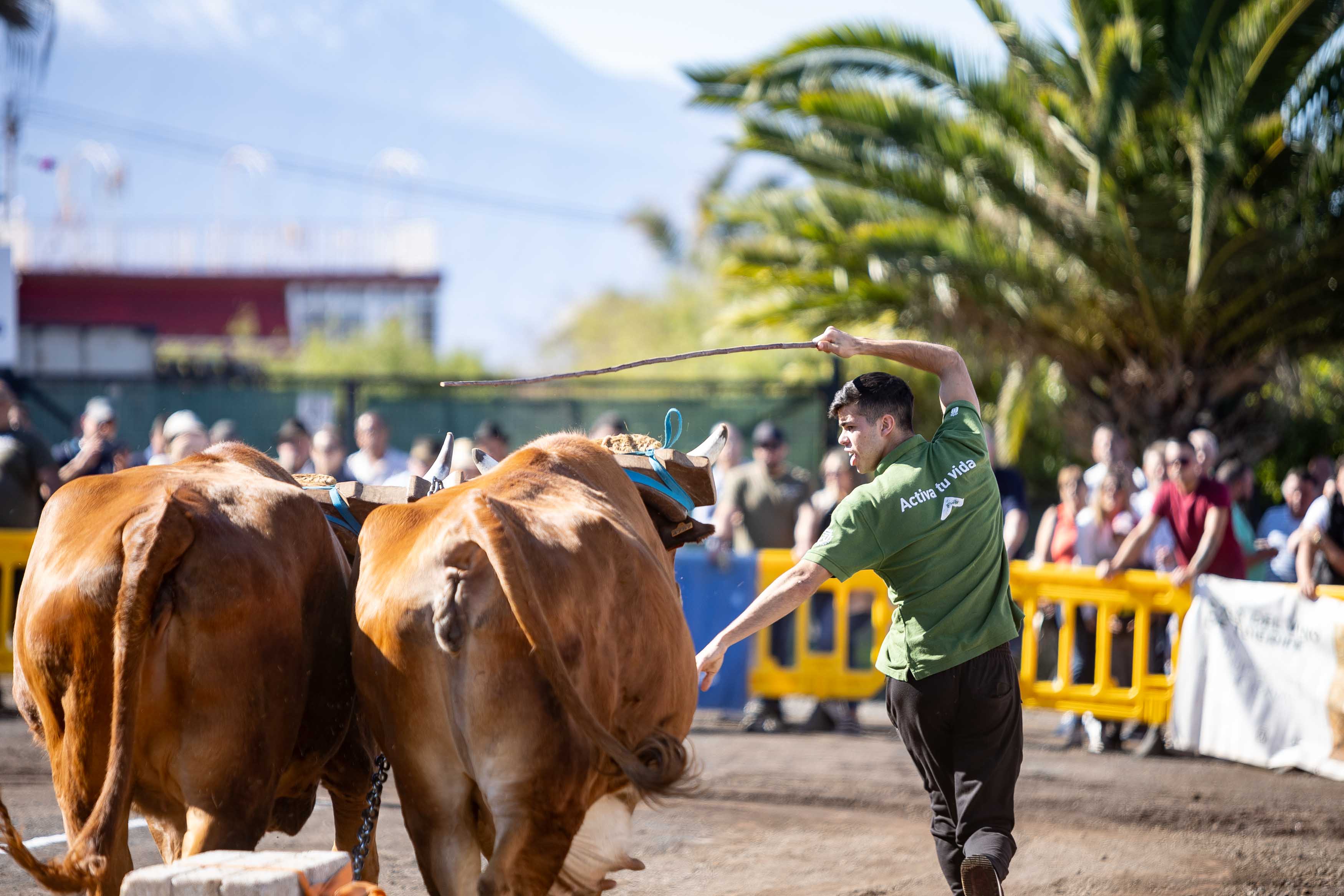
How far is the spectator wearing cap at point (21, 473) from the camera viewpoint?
30.8ft

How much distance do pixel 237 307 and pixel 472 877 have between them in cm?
3583

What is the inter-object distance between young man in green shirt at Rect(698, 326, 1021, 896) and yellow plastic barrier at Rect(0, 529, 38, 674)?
7.19 meters

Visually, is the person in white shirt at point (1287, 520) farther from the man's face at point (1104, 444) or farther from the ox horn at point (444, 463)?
the ox horn at point (444, 463)

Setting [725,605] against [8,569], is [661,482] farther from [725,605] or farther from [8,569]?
[8,569]

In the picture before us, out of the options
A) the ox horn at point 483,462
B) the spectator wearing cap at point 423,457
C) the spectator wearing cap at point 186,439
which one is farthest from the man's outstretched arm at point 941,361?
the spectator wearing cap at point 423,457

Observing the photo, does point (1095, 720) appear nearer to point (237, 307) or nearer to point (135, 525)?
point (135, 525)

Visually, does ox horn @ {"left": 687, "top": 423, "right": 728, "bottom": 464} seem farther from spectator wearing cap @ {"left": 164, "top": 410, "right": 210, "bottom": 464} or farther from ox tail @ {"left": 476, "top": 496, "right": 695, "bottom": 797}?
spectator wearing cap @ {"left": 164, "top": 410, "right": 210, "bottom": 464}

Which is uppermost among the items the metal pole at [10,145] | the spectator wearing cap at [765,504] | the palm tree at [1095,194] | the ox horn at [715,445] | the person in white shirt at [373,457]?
the metal pole at [10,145]

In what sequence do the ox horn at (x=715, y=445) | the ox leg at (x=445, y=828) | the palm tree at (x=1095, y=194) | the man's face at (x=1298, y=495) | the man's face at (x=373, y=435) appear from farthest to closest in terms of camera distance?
1. the palm tree at (x=1095, y=194)
2. the man's face at (x=1298, y=495)
3. the man's face at (x=373, y=435)
4. the ox horn at (x=715, y=445)
5. the ox leg at (x=445, y=828)

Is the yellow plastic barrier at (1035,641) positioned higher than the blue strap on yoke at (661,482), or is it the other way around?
the blue strap on yoke at (661,482)

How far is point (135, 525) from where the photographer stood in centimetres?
337

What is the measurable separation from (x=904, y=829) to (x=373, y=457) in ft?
16.5

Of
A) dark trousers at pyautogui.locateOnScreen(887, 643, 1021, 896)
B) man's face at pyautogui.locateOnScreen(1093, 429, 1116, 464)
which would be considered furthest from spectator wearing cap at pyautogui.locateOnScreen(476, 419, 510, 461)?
dark trousers at pyautogui.locateOnScreen(887, 643, 1021, 896)

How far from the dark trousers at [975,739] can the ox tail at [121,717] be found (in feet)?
7.85
